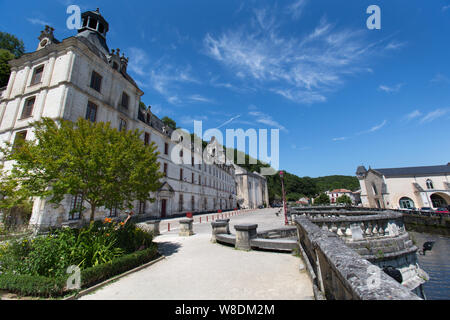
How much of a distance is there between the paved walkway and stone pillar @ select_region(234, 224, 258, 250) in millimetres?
481

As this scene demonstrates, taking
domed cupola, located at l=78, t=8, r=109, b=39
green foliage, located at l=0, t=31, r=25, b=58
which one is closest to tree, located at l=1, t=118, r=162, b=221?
domed cupola, located at l=78, t=8, r=109, b=39

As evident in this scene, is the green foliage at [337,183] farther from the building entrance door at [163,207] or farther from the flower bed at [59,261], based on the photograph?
the flower bed at [59,261]

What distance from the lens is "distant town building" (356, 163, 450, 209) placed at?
39.3 m

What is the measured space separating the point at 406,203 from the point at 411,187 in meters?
3.65

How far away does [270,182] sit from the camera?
95188 millimetres

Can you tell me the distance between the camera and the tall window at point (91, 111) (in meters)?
17.1

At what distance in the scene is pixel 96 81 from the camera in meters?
18.4

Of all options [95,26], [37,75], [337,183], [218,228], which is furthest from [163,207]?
[337,183]

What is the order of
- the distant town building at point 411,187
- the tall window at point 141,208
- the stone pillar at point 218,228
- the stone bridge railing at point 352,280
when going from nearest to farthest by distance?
the stone bridge railing at point 352,280 → the stone pillar at point 218,228 → the tall window at point 141,208 → the distant town building at point 411,187

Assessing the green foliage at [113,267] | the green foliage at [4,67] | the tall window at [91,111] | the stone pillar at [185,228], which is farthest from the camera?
the green foliage at [4,67]

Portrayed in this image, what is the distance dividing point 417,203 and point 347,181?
9472 centimetres

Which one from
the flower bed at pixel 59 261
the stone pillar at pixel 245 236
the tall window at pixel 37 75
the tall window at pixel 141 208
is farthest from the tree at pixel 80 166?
the tall window at pixel 141 208

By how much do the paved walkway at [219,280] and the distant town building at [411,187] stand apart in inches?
1987
